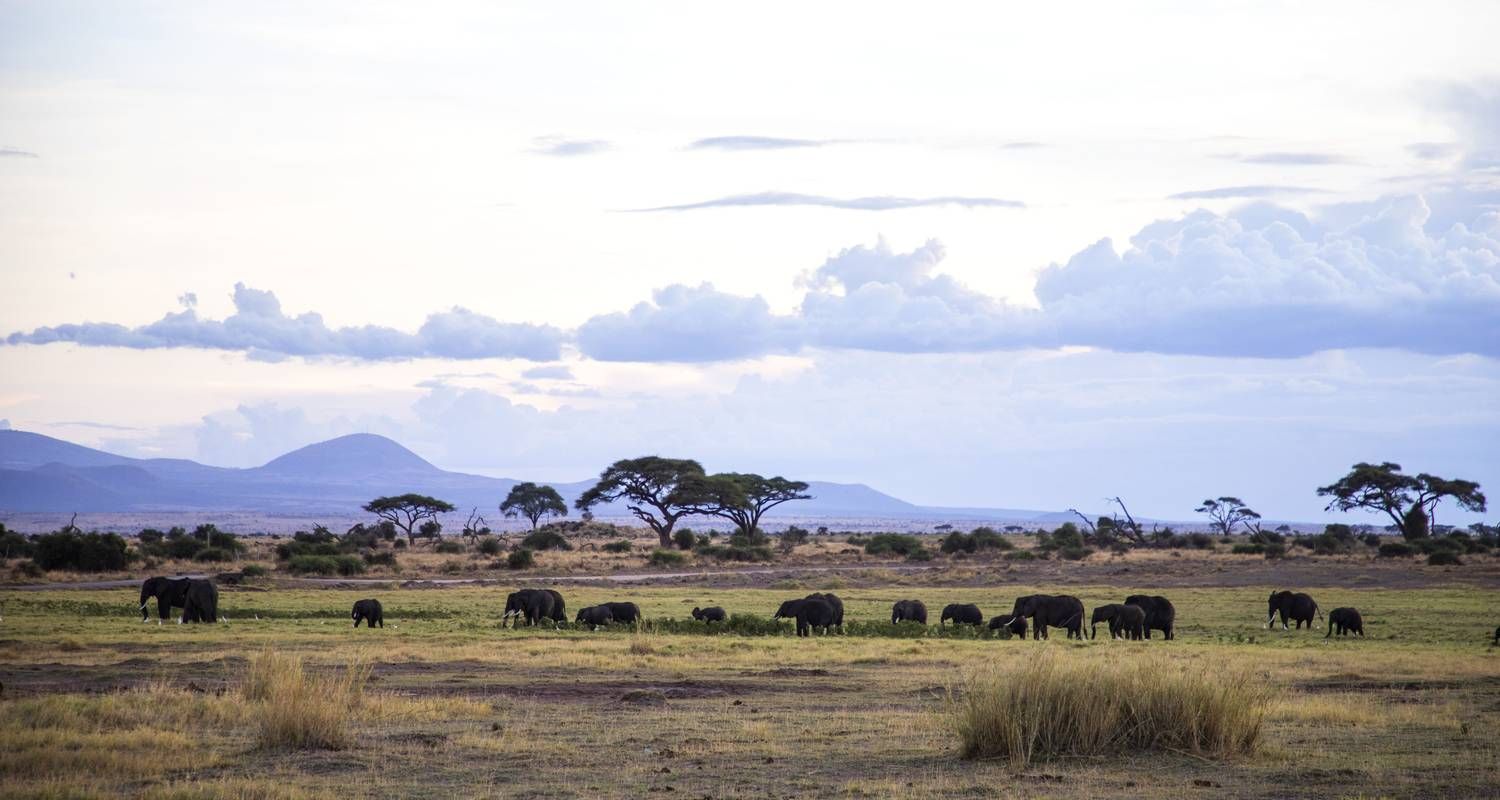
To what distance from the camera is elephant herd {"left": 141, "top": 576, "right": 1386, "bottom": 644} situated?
111 feet

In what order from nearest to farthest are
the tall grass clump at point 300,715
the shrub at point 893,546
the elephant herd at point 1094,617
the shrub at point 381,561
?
the tall grass clump at point 300,715 → the elephant herd at point 1094,617 → the shrub at point 381,561 → the shrub at point 893,546

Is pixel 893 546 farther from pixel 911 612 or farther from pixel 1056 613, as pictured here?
pixel 1056 613

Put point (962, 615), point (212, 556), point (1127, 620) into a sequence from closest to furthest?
1. point (1127, 620)
2. point (962, 615)
3. point (212, 556)

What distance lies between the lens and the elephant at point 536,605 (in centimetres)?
3659

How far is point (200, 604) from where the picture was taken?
34844 mm

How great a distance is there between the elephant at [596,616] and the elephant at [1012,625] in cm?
972

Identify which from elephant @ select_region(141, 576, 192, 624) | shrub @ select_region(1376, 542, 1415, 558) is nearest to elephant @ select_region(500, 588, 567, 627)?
elephant @ select_region(141, 576, 192, 624)

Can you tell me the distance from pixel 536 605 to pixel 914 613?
1017 centimetres

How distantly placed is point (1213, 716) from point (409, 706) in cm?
999

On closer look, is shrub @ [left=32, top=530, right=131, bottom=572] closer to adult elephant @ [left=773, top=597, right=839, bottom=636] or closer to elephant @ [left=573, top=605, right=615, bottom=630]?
elephant @ [left=573, top=605, right=615, bottom=630]

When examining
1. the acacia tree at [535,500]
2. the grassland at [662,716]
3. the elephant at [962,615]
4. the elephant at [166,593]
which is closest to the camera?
the grassland at [662,716]

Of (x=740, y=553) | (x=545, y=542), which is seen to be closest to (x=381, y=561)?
(x=545, y=542)

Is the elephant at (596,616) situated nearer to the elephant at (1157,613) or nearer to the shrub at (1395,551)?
the elephant at (1157,613)

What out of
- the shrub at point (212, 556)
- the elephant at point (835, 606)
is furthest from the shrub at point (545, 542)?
the elephant at point (835, 606)
